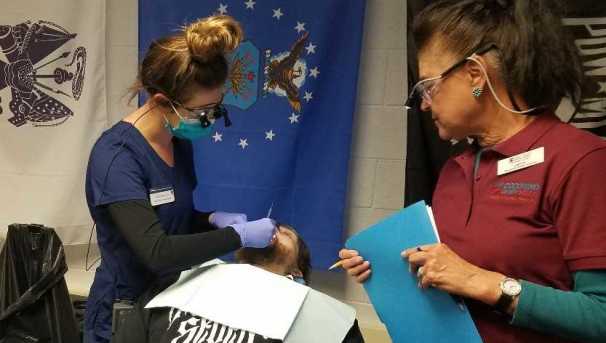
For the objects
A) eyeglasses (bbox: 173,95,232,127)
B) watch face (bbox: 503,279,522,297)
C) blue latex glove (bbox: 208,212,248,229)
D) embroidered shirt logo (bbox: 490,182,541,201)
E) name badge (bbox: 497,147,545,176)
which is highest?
eyeglasses (bbox: 173,95,232,127)

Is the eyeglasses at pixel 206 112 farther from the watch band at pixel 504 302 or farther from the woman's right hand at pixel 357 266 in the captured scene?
the watch band at pixel 504 302

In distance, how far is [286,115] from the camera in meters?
1.99

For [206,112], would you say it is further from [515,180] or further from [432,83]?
[515,180]

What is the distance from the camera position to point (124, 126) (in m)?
1.28

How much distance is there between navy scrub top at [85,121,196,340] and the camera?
1198 millimetres

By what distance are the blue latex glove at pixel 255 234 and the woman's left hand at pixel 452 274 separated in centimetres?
55

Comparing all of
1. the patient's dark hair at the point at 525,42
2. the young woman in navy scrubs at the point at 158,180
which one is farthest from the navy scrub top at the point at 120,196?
the patient's dark hair at the point at 525,42

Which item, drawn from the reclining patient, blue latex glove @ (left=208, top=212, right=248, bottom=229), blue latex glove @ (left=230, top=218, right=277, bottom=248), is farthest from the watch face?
blue latex glove @ (left=208, top=212, right=248, bottom=229)

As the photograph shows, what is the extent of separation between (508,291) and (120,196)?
0.87 metres

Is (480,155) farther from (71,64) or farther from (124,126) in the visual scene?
(71,64)

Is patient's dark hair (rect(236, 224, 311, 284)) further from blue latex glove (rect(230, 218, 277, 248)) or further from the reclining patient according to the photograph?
the reclining patient

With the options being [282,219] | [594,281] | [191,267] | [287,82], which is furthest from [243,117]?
[594,281]

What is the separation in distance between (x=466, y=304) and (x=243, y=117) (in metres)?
1.37

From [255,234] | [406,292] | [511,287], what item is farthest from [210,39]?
[511,287]
